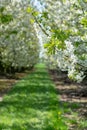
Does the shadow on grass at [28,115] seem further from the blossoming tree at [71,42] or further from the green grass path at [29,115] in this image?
the blossoming tree at [71,42]

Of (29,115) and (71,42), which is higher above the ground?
(71,42)

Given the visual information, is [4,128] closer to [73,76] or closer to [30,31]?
[73,76]

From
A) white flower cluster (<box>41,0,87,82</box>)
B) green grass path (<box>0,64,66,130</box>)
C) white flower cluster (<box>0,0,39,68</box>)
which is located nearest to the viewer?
white flower cluster (<box>41,0,87,82</box>)

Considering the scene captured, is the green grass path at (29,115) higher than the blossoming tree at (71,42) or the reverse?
the reverse

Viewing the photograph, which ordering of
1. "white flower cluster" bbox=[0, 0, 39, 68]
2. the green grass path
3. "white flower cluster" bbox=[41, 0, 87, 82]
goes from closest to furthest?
"white flower cluster" bbox=[41, 0, 87, 82] < the green grass path < "white flower cluster" bbox=[0, 0, 39, 68]

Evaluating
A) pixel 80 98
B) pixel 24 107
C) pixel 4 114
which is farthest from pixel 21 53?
pixel 4 114

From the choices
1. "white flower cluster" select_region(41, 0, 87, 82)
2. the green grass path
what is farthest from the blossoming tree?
the green grass path

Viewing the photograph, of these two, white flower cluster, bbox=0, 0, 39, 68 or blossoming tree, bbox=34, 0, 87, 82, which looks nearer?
blossoming tree, bbox=34, 0, 87, 82

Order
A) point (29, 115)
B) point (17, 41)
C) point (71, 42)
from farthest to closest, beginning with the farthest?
point (17, 41), point (29, 115), point (71, 42)

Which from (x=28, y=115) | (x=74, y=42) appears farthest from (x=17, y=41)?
(x=74, y=42)

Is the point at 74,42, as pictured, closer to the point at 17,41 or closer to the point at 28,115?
the point at 28,115

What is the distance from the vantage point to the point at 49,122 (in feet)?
42.9

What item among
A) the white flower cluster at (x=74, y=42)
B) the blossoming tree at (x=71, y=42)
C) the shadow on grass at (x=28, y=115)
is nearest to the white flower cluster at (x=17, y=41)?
the shadow on grass at (x=28, y=115)

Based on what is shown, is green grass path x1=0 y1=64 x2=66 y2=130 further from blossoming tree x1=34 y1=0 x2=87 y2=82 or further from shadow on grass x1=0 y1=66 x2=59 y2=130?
blossoming tree x1=34 y1=0 x2=87 y2=82
